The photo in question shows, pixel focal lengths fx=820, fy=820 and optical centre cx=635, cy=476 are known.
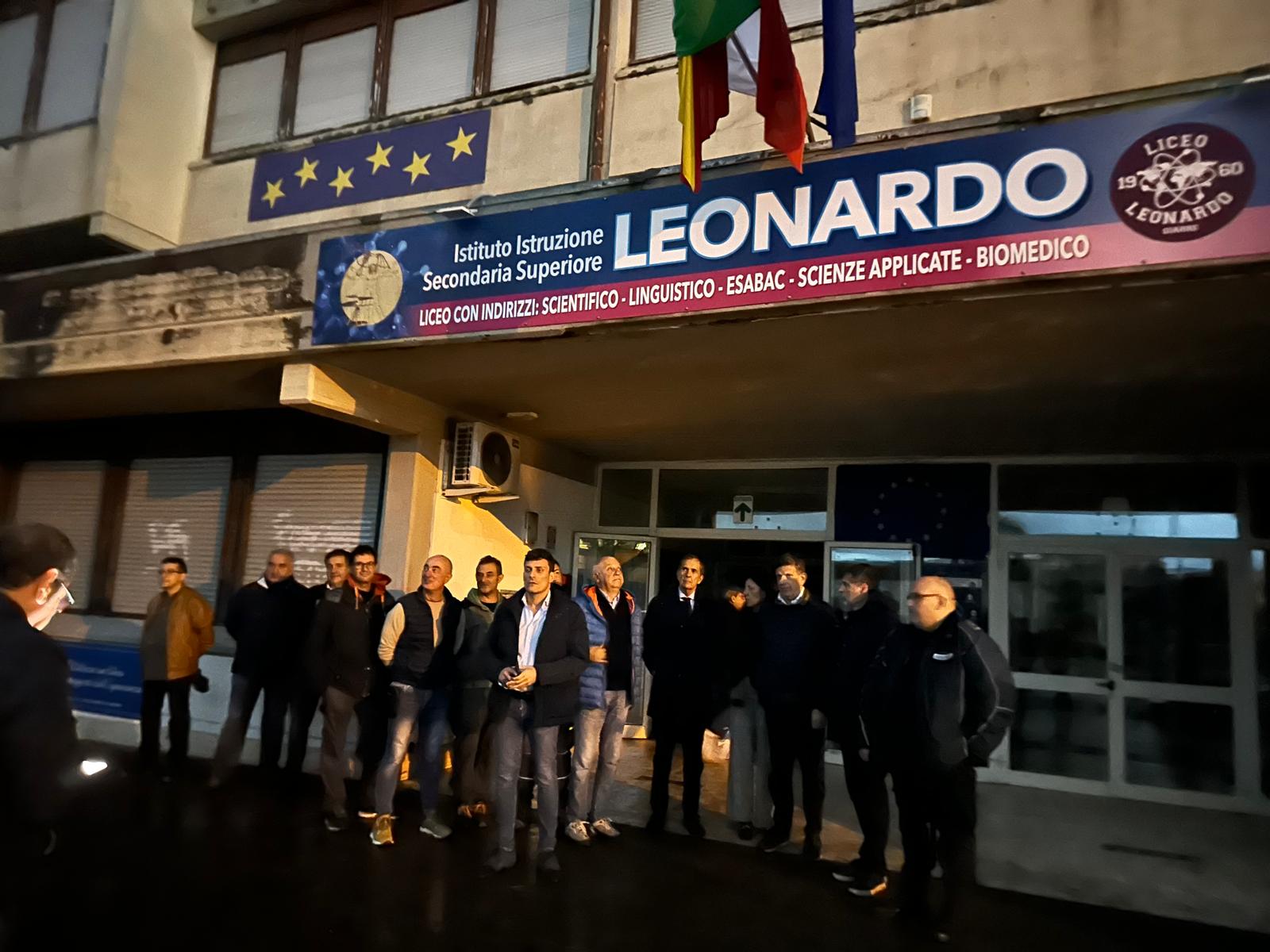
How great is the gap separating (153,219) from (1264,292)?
29.2 feet

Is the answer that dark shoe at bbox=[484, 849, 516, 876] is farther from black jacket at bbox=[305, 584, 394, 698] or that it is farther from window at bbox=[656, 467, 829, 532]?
window at bbox=[656, 467, 829, 532]

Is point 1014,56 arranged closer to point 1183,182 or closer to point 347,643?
point 1183,182

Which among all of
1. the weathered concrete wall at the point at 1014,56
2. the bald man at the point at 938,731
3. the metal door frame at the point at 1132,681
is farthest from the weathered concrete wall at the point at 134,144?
the metal door frame at the point at 1132,681

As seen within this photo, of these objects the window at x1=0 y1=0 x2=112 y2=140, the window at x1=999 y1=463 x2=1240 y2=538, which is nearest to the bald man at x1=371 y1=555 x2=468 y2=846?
the window at x1=999 y1=463 x2=1240 y2=538

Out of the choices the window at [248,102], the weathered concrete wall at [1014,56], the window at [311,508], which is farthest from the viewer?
the window at [248,102]

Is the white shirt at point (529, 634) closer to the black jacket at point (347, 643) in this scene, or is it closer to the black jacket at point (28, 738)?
the black jacket at point (347, 643)

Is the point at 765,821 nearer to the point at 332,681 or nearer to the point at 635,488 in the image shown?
the point at 332,681

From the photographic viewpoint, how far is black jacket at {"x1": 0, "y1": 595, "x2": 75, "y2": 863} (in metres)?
2.05

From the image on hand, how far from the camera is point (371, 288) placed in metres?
5.94

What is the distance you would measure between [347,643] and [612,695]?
1.73m

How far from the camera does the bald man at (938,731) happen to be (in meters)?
3.80

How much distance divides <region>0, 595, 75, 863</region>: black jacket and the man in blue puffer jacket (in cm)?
298

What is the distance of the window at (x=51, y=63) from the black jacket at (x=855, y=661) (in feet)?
28.6

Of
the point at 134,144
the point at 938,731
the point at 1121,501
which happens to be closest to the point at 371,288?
the point at 134,144
